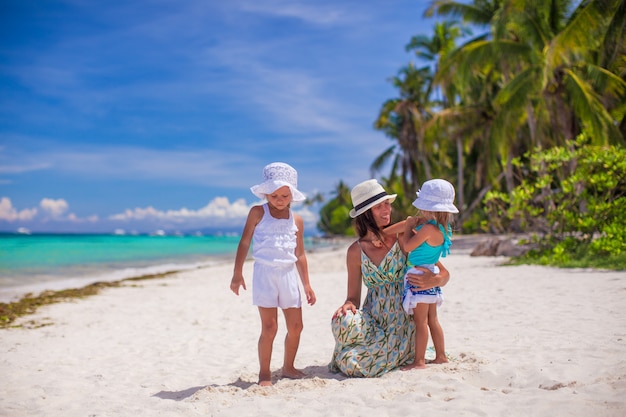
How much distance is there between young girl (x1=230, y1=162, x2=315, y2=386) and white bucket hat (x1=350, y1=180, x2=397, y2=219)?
1.40ft

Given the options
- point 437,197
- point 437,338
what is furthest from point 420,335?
point 437,197

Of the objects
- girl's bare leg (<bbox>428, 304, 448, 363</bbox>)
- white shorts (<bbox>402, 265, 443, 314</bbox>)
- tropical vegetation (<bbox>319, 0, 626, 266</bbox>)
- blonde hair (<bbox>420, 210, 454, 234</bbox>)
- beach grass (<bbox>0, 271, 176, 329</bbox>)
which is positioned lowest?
beach grass (<bbox>0, 271, 176, 329</bbox>)

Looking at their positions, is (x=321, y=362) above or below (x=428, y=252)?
below

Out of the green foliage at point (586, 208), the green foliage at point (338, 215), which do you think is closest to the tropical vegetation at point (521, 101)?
the green foliage at point (586, 208)

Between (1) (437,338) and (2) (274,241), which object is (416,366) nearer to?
(1) (437,338)

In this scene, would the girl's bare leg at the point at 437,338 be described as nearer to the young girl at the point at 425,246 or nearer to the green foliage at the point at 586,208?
the young girl at the point at 425,246

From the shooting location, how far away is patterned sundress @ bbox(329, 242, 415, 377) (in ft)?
11.8

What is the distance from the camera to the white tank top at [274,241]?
11.7 ft

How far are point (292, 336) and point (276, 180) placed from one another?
1.17 meters

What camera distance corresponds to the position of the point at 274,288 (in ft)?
11.7

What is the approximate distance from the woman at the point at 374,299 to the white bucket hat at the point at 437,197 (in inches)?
10.5

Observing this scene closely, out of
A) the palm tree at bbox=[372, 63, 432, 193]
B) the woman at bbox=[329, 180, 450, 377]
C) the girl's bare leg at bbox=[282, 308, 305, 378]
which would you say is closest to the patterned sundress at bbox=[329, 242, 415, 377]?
the woman at bbox=[329, 180, 450, 377]

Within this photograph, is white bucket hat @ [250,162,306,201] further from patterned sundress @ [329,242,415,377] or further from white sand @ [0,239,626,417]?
white sand @ [0,239,626,417]

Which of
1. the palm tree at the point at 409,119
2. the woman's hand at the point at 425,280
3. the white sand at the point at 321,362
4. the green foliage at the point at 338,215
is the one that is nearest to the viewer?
the white sand at the point at 321,362
